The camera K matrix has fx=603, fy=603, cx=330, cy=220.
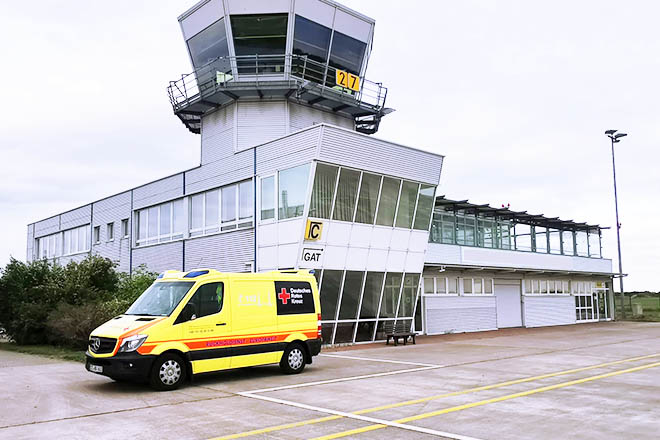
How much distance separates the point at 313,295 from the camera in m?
14.2

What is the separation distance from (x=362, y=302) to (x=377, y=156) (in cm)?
516

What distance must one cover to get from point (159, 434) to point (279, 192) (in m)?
13.1

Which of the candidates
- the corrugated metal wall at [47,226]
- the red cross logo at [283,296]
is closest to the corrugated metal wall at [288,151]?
the red cross logo at [283,296]

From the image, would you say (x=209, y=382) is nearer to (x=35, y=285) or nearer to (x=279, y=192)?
(x=279, y=192)

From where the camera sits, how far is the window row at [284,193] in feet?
63.4

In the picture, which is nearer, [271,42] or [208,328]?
[208,328]

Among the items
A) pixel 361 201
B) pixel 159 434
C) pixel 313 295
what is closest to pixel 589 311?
pixel 361 201

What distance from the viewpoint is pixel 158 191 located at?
27.5 metres

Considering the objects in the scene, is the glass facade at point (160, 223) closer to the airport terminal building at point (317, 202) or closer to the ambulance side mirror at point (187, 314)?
the airport terminal building at point (317, 202)

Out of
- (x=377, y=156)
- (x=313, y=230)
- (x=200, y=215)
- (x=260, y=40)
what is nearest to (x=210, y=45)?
(x=260, y=40)

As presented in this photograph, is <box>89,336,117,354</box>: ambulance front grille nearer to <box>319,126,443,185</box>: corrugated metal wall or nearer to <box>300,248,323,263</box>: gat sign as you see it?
<box>300,248,323,263</box>: gat sign

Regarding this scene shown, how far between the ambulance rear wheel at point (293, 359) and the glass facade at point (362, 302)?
6.30 m

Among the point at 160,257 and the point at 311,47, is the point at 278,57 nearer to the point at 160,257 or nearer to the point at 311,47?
the point at 311,47

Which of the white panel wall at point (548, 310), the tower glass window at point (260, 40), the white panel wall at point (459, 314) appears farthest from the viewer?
the white panel wall at point (548, 310)
